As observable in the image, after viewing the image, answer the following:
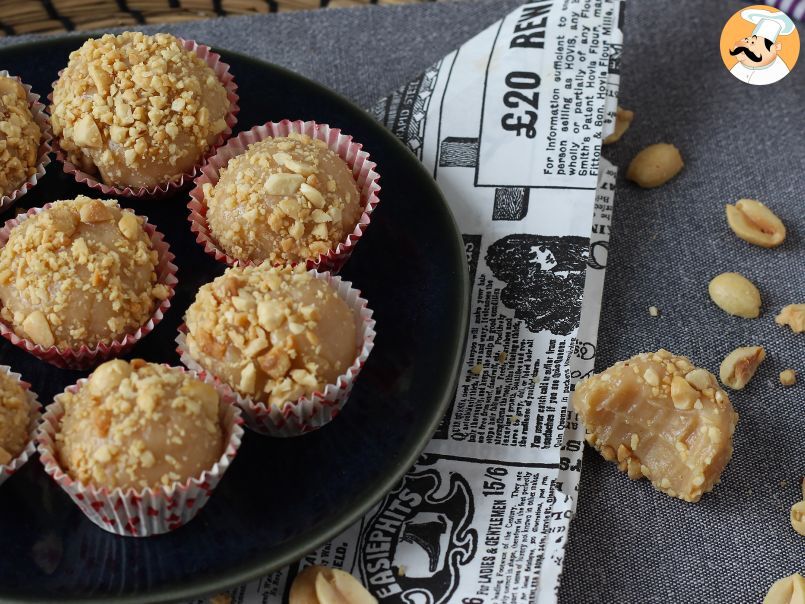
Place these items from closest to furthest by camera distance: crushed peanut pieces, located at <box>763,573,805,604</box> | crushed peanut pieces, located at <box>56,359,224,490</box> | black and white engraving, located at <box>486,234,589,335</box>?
1. crushed peanut pieces, located at <box>56,359,224,490</box>
2. crushed peanut pieces, located at <box>763,573,805,604</box>
3. black and white engraving, located at <box>486,234,589,335</box>

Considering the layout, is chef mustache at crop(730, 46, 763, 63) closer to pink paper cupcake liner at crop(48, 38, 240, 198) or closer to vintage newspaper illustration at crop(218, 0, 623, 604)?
vintage newspaper illustration at crop(218, 0, 623, 604)

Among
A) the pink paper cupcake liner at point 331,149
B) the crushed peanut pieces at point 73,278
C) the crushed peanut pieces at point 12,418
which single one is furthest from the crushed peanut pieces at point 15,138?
the crushed peanut pieces at point 12,418

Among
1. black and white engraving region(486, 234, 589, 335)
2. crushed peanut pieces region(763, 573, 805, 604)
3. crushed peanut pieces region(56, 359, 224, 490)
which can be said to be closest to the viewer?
crushed peanut pieces region(56, 359, 224, 490)

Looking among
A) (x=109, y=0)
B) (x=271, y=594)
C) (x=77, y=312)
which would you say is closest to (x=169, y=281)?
(x=77, y=312)

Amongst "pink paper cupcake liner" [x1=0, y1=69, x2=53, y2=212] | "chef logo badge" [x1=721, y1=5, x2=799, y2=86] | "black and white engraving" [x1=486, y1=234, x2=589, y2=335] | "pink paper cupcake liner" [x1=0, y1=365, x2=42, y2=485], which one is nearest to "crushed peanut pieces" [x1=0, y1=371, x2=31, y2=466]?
"pink paper cupcake liner" [x1=0, y1=365, x2=42, y2=485]

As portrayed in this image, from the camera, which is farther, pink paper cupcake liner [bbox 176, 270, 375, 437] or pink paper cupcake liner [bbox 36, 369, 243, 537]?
pink paper cupcake liner [bbox 176, 270, 375, 437]

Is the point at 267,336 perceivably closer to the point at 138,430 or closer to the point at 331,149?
the point at 138,430
